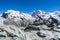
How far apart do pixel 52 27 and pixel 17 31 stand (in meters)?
10.4

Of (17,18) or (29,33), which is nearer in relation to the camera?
(29,33)

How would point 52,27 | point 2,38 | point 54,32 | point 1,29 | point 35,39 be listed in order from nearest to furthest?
1. point 2,38
2. point 1,29
3. point 35,39
4. point 54,32
5. point 52,27

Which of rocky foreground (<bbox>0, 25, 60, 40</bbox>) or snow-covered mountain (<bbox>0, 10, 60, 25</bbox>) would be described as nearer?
rocky foreground (<bbox>0, 25, 60, 40</bbox>)

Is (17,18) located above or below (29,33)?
above

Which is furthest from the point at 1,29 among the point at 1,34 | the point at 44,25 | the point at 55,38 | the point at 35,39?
the point at 44,25

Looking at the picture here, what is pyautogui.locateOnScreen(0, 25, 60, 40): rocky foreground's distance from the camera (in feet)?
76.3

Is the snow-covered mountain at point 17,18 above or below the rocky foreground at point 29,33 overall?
above

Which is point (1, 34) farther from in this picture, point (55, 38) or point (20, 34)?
point (55, 38)

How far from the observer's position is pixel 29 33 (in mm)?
28219

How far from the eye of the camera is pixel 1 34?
75.1 ft

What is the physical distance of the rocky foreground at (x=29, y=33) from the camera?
76.3 feet

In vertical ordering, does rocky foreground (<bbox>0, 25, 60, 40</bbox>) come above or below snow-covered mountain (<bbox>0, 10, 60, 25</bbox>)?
below

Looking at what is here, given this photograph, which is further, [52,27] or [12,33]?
[52,27]

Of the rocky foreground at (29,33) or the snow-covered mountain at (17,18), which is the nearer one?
the rocky foreground at (29,33)
